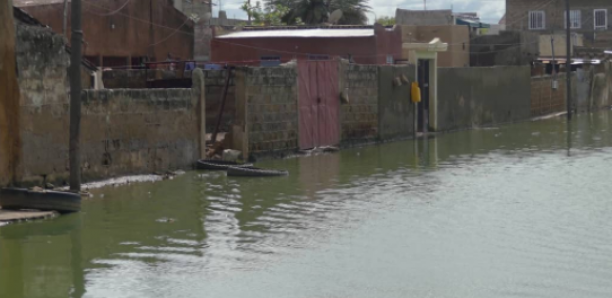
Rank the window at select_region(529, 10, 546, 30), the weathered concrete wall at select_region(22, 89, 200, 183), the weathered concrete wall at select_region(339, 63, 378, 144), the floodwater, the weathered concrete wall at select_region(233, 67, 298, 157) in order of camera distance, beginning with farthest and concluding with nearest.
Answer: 1. the window at select_region(529, 10, 546, 30)
2. the weathered concrete wall at select_region(339, 63, 378, 144)
3. the weathered concrete wall at select_region(233, 67, 298, 157)
4. the weathered concrete wall at select_region(22, 89, 200, 183)
5. the floodwater

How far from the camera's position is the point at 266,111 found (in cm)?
2356

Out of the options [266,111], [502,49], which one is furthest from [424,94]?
[502,49]

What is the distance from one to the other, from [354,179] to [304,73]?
19.2 ft

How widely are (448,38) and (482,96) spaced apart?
8.82 meters

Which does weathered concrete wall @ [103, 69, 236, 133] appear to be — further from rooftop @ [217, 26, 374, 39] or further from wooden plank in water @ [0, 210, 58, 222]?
wooden plank in water @ [0, 210, 58, 222]

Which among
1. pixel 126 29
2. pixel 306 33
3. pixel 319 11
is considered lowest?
pixel 306 33

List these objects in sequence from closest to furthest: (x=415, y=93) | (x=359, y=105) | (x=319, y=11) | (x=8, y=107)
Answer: (x=8, y=107) → (x=359, y=105) → (x=415, y=93) → (x=319, y=11)

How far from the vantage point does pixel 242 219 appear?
14859 millimetres

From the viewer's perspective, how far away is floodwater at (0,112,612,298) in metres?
10.5

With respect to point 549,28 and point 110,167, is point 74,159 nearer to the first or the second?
point 110,167

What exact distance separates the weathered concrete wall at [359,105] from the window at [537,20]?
156 ft

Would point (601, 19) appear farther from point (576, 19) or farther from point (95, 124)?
point (95, 124)

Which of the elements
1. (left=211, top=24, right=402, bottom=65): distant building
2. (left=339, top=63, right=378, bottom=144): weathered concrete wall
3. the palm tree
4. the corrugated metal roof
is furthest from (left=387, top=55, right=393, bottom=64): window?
the palm tree

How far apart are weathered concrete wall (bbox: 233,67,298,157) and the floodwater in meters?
1.75
